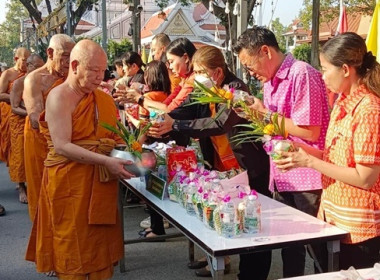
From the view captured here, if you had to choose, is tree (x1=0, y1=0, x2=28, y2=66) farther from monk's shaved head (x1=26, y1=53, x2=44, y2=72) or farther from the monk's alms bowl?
the monk's alms bowl

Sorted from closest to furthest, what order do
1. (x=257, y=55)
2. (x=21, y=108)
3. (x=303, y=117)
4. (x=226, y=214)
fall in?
(x=226, y=214) < (x=303, y=117) < (x=257, y=55) < (x=21, y=108)

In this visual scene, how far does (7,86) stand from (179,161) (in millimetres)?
4431

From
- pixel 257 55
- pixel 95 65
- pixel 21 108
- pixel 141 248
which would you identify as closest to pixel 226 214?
pixel 257 55

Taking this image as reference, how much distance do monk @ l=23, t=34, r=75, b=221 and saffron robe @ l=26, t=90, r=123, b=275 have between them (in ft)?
3.50

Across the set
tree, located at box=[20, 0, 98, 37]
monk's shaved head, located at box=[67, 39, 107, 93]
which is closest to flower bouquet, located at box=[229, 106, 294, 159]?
monk's shaved head, located at box=[67, 39, 107, 93]

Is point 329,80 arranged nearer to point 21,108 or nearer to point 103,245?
point 103,245

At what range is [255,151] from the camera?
285 centimetres

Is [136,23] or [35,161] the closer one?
[35,161]

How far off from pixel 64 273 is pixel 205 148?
119 centimetres

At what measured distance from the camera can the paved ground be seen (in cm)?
377

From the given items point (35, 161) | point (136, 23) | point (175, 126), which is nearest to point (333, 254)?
point (175, 126)

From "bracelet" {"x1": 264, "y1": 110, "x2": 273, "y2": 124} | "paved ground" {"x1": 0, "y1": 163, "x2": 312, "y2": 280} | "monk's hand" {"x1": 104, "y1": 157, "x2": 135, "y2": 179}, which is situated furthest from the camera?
"paved ground" {"x1": 0, "y1": 163, "x2": 312, "y2": 280}

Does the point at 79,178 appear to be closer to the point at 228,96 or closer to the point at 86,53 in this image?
the point at 86,53

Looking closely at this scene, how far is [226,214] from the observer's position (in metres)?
2.07
